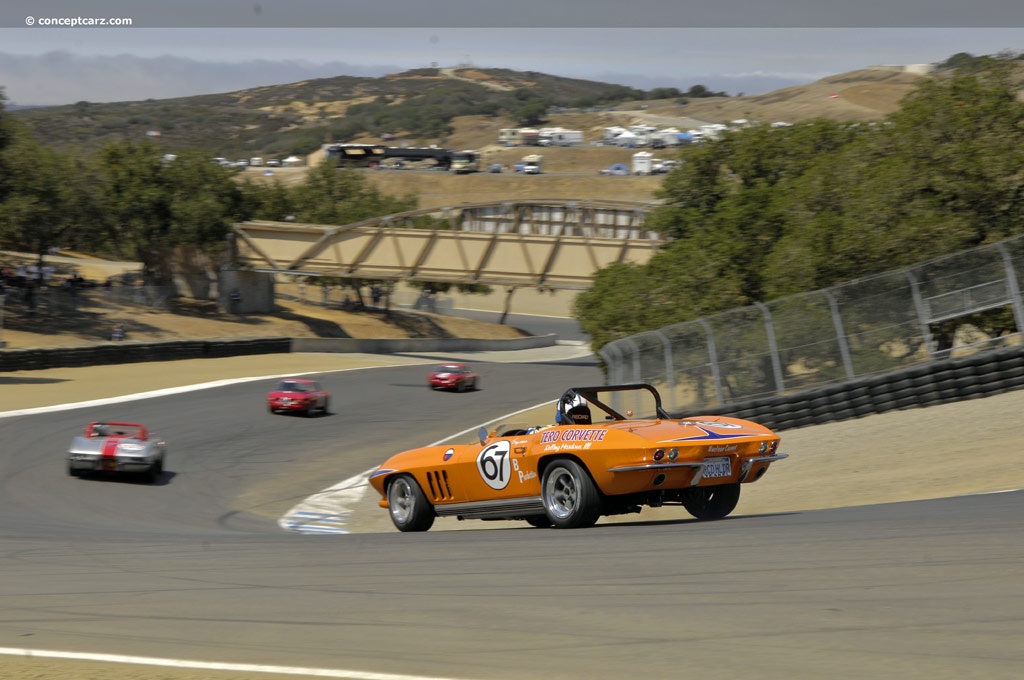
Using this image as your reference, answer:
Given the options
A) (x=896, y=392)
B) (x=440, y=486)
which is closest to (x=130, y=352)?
(x=896, y=392)

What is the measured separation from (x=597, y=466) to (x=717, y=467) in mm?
1032

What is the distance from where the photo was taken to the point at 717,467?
9.40 meters

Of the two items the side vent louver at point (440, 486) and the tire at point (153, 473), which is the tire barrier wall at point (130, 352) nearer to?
the tire at point (153, 473)

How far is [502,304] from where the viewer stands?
93.4 meters

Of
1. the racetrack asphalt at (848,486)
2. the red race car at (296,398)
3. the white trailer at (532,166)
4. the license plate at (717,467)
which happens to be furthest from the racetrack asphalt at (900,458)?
the white trailer at (532,166)

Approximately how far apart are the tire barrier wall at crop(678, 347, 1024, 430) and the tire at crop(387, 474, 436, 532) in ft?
24.0

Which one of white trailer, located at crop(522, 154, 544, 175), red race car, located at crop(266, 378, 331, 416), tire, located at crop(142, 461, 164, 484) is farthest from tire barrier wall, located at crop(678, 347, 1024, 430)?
white trailer, located at crop(522, 154, 544, 175)

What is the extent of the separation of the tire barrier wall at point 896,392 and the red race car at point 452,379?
77.9 ft

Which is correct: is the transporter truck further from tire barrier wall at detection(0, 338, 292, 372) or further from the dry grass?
tire barrier wall at detection(0, 338, 292, 372)

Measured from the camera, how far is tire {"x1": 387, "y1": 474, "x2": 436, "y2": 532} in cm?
1160

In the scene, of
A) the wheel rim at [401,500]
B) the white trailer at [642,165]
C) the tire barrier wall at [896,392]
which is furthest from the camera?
the white trailer at [642,165]

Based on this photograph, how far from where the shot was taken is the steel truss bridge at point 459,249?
55.9m

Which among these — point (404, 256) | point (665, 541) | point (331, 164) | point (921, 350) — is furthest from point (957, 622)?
point (331, 164)

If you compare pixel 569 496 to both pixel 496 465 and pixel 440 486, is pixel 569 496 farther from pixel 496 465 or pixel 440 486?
pixel 440 486
